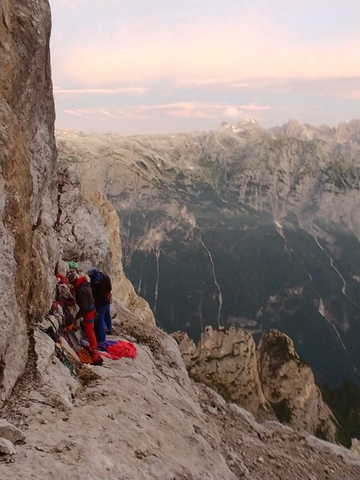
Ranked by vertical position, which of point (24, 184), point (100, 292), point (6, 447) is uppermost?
point (24, 184)

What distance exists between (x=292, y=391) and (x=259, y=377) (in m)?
9.40

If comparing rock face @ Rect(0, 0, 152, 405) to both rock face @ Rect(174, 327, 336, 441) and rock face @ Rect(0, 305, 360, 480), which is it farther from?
rock face @ Rect(174, 327, 336, 441)

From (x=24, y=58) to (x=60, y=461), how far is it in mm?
16358

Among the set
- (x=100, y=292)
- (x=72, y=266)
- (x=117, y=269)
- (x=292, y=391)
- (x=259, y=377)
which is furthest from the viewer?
(x=259, y=377)

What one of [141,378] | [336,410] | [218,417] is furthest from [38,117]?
[336,410]

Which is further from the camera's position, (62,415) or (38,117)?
(38,117)

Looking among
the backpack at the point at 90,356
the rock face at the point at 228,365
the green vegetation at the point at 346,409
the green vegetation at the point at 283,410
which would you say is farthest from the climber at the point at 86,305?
the green vegetation at the point at 346,409

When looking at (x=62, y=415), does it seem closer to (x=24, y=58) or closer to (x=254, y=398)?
(x=24, y=58)

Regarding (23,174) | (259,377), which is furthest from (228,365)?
(23,174)

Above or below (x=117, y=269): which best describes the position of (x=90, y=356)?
above

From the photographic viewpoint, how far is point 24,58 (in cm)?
1733

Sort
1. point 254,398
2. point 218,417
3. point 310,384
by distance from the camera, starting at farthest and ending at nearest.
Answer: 1. point 310,384
2. point 254,398
3. point 218,417

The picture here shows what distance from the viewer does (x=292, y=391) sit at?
9394 cm

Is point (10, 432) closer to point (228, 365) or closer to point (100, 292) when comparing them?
point (100, 292)
